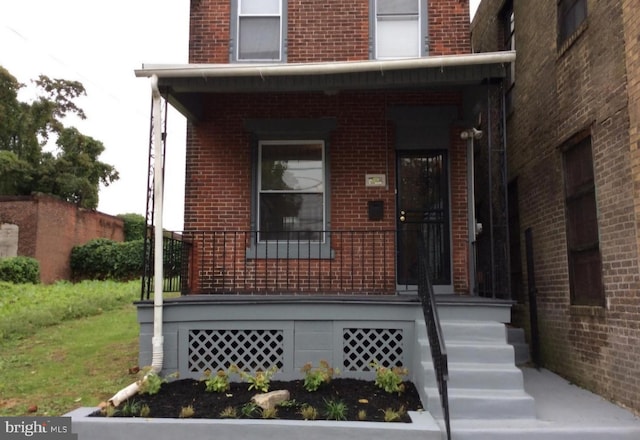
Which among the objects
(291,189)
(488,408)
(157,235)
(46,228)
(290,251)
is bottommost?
(488,408)

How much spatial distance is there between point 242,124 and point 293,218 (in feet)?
5.11

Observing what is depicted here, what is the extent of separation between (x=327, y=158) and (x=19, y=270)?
536 inches

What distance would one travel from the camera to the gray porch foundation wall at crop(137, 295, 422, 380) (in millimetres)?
6141

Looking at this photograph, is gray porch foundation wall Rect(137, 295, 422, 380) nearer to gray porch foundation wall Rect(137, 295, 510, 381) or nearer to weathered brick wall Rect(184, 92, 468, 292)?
gray porch foundation wall Rect(137, 295, 510, 381)

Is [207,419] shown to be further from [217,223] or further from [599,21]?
[599,21]

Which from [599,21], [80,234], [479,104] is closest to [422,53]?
[479,104]

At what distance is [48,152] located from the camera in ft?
98.2

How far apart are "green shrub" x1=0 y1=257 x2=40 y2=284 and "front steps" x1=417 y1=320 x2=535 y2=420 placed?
1541cm

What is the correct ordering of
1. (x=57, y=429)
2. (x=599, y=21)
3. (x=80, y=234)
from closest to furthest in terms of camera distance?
(x=57, y=429), (x=599, y=21), (x=80, y=234)

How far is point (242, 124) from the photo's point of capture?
7820 millimetres

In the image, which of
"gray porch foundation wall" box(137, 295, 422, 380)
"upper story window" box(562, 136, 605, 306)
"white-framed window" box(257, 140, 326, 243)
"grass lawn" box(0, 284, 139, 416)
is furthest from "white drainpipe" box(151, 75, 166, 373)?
"upper story window" box(562, 136, 605, 306)

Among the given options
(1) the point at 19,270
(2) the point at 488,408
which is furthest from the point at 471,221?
(1) the point at 19,270

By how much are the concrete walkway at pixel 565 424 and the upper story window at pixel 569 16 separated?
4.37 m

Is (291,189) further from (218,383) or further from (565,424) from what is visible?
(565,424)
